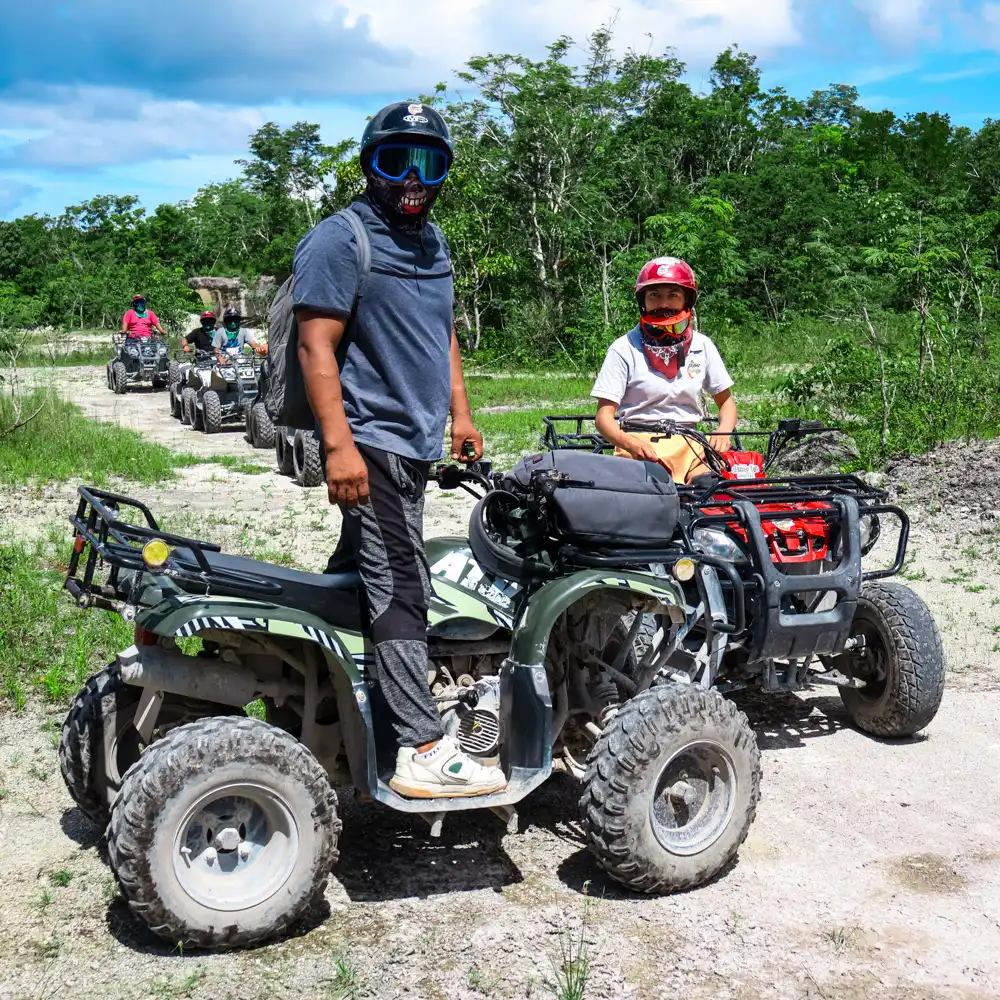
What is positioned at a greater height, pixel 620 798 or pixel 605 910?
pixel 620 798

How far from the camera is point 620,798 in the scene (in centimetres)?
371

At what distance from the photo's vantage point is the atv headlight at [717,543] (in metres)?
4.90

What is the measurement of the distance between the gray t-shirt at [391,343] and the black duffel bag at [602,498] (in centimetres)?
56

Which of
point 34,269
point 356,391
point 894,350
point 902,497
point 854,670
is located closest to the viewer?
point 356,391

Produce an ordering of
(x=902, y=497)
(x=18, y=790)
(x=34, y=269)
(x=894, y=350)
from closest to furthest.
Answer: (x=18, y=790), (x=902, y=497), (x=894, y=350), (x=34, y=269)

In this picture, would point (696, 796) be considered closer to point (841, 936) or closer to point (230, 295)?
point (841, 936)

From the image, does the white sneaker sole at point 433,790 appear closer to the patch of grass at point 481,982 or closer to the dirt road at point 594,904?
the dirt road at point 594,904

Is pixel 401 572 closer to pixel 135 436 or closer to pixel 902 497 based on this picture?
pixel 902 497

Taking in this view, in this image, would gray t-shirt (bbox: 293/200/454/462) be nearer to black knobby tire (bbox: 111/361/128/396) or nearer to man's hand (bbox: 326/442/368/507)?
man's hand (bbox: 326/442/368/507)

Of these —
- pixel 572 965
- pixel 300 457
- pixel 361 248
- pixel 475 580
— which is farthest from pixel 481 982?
pixel 300 457

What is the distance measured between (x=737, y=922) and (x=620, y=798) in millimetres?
509

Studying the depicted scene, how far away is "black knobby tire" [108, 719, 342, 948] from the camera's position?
10.6 ft

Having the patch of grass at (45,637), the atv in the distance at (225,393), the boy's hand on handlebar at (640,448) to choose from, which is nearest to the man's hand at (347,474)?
the boy's hand on handlebar at (640,448)

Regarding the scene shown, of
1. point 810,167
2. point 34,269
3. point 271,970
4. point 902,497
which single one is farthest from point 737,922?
point 34,269
